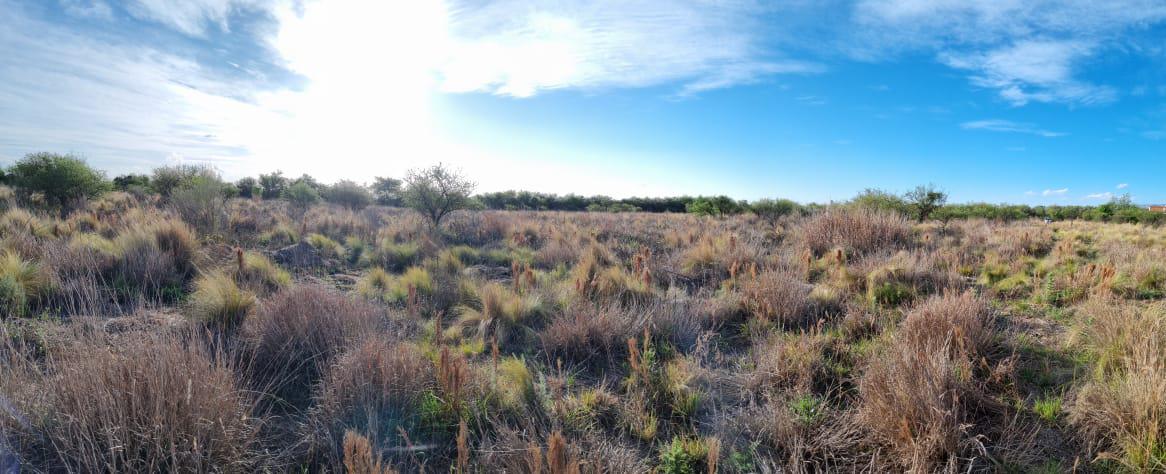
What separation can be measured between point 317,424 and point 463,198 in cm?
1349

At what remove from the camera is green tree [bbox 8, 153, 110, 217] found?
14523mm

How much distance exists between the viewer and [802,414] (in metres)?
2.93

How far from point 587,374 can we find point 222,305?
373cm

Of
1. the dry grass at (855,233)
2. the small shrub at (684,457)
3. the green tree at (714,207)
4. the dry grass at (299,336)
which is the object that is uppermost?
the green tree at (714,207)

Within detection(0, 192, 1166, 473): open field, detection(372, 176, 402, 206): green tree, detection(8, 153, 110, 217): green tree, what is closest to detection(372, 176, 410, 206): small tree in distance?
detection(372, 176, 402, 206): green tree

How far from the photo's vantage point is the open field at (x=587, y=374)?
2.41 meters

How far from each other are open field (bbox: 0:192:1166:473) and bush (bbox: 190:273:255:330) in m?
0.02

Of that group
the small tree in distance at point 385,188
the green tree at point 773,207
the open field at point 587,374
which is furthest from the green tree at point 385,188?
the open field at point 587,374

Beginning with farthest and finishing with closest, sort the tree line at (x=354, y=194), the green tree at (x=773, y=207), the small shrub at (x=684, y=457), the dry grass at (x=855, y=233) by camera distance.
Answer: the green tree at (x=773, y=207) < the tree line at (x=354, y=194) < the dry grass at (x=855, y=233) < the small shrub at (x=684, y=457)

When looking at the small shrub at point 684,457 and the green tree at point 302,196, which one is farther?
the green tree at point 302,196

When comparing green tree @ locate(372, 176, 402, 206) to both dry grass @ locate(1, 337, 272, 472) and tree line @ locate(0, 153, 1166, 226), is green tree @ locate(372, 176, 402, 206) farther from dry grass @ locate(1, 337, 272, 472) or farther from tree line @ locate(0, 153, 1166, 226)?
dry grass @ locate(1, 337, 272, 472)

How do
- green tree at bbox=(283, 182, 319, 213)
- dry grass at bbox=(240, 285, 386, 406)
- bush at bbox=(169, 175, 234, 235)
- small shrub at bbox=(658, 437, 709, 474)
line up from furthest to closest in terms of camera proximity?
green tree at bbox=(283, 182, 319, 213)
bush at bbox=(169, 175, 234, 235)
dry grass at bbox=(240, 285, 386, 406)
small shrub at bbox=(658, 437, 709, 474)

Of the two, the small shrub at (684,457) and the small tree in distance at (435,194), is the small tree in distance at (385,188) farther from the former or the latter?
the small shrub at (684,457)

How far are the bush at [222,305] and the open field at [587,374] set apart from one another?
2 cm
